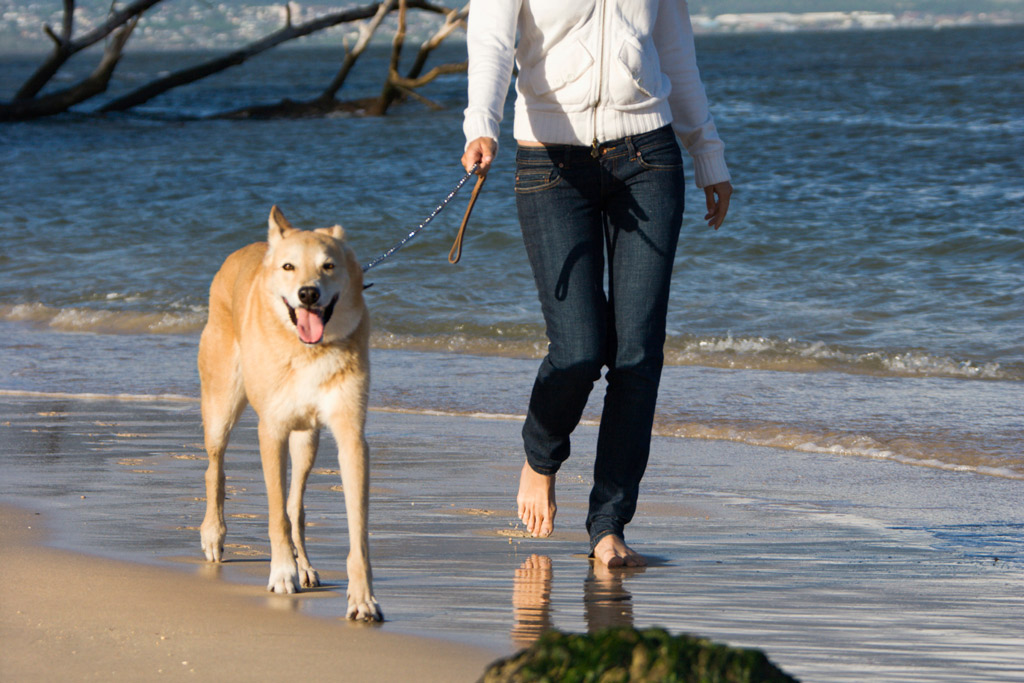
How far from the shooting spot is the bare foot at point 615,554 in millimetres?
3664

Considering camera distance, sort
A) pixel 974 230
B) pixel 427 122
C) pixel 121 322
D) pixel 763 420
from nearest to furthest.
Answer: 1. pixel 763 420
2. pixel 121 322
3. pixel 974 230
4. pixel 427 122

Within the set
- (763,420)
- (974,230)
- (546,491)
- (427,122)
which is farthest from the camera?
(427,122)

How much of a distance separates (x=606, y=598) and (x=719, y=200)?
135 cm

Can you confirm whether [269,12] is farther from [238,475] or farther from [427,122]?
[238,475]

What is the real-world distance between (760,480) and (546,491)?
1528mm

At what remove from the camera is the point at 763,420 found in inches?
251

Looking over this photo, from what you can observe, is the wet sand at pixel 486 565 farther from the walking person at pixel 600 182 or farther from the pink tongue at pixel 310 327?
the pink tongue at pixel 310 327

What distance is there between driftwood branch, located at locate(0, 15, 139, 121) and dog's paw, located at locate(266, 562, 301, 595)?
20.2 meters

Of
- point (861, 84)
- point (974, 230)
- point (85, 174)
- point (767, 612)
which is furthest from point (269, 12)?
point (767, 612)

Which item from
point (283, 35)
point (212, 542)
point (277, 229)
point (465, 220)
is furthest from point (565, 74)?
point (283, 35)

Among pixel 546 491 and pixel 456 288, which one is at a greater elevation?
pixel 546 491

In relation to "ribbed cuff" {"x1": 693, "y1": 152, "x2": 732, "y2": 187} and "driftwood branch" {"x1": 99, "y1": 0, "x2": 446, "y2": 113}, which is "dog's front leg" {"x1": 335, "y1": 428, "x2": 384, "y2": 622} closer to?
"ribbed cuff" {"x1": 693, "y1": 152, "x2": 732, "y2": 187}

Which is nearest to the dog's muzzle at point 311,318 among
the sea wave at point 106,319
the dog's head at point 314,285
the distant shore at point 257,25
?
the dog's head at point 314,285

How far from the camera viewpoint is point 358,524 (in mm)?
3164
